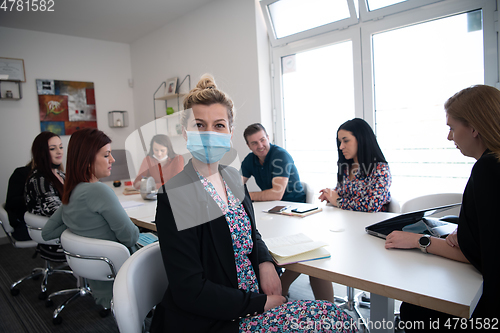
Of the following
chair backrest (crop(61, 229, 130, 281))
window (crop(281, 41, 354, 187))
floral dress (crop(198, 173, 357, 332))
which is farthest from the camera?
window (crop(281, 41, 354, 187))

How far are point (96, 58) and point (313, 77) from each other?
12.7ft

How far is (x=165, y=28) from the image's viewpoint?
489cm

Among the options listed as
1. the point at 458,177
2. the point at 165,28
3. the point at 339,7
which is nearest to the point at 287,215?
the point at 458,177

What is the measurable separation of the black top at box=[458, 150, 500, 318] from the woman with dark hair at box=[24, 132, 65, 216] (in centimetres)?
269

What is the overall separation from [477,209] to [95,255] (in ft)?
5.50

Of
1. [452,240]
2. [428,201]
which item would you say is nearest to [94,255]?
[452,240]

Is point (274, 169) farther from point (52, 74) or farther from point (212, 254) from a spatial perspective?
point (52, 74)

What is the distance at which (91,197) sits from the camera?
5.60 ft

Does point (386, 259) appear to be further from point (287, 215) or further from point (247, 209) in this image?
point (287, 215)

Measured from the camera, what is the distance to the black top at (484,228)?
98cm

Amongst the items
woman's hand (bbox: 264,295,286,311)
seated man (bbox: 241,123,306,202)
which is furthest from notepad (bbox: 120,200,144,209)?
woman's hand (bbox: 264,295,286,311)

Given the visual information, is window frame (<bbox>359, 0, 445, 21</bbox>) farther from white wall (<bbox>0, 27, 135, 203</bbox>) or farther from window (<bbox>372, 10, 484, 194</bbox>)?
white wall (<bbox>0, 27, 135, 203</bbox>)

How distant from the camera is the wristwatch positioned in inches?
48.0

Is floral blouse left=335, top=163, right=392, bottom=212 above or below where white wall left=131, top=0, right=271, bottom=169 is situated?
below
